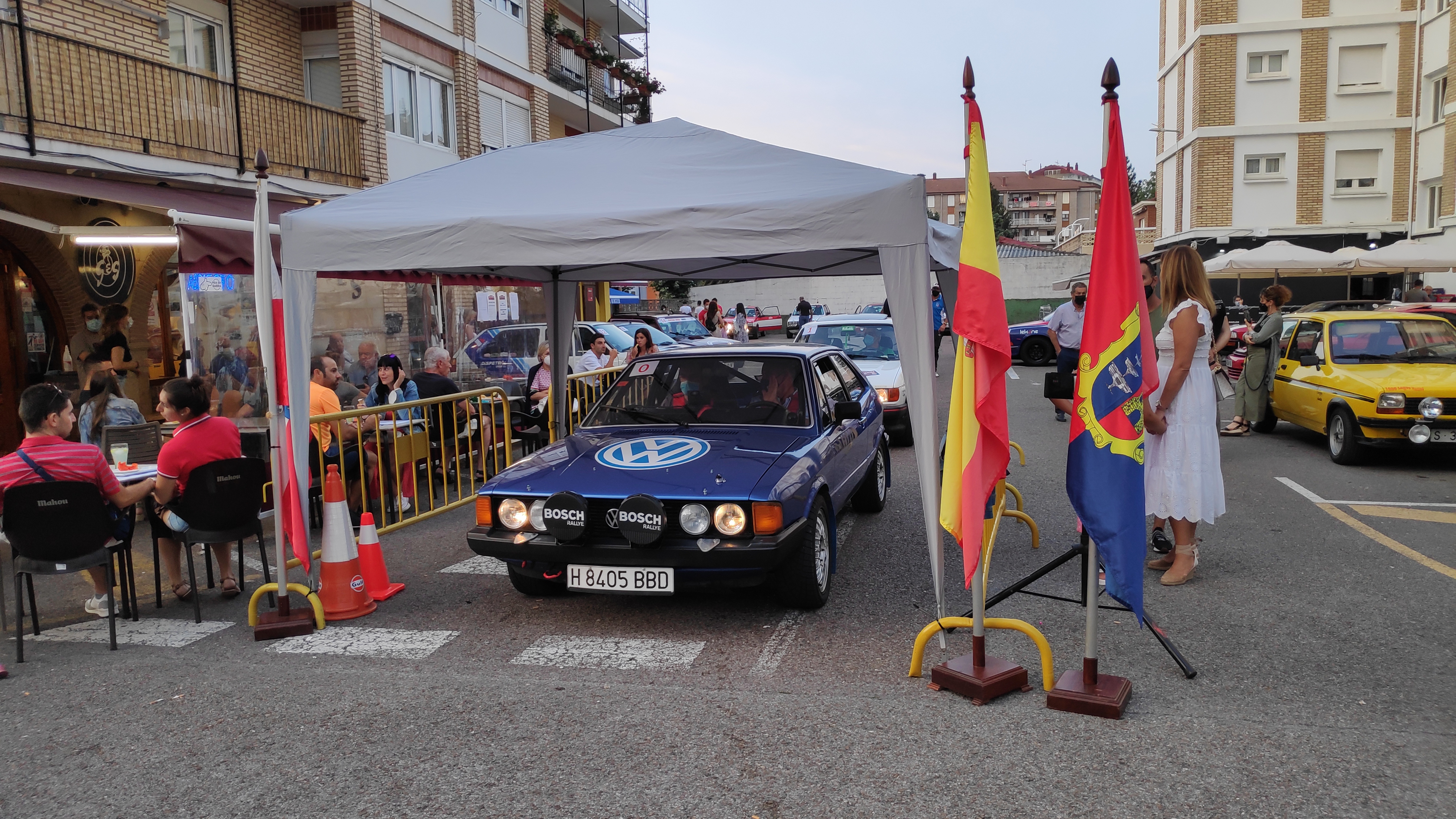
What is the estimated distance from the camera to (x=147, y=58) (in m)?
11.3

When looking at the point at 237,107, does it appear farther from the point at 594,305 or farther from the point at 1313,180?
the point at 1313,180

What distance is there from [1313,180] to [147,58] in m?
34.0

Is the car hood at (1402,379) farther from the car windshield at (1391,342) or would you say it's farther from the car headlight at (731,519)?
the car headlight at (731,519)

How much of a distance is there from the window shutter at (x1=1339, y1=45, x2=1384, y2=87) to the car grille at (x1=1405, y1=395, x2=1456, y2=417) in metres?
28.2

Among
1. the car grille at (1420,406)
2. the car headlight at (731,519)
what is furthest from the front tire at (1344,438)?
the car headlight at (731,519)

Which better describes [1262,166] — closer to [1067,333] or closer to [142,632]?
[1067,333]

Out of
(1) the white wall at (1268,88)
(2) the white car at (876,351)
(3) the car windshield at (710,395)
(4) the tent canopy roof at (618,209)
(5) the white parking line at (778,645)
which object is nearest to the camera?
(5) the white parking line at (778,645)

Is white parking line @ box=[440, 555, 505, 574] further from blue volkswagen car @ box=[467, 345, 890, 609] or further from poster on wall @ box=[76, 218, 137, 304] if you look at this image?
poster on wall @ box=[76, 218, 137, 304]

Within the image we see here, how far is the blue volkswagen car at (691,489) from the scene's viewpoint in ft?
16.3

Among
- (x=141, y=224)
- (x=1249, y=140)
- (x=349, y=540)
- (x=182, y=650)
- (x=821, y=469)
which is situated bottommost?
(x=182, y=650)

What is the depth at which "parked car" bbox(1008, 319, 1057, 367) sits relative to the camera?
25906mm

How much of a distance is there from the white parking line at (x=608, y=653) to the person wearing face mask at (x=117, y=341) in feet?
21.5

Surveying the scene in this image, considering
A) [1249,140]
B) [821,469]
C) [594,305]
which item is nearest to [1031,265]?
[1249,140]

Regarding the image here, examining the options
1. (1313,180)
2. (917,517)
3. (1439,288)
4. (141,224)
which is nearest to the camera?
(917,517)
